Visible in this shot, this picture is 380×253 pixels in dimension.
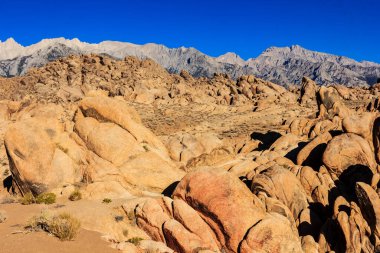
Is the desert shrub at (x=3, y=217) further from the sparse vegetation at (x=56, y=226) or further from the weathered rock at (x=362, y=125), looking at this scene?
the weathered rock at (x=362, y=125)

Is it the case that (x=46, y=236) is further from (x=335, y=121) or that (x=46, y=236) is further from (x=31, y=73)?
(x=31, y=73)

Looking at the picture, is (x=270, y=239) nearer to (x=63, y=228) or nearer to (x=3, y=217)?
(x=63, y=228)

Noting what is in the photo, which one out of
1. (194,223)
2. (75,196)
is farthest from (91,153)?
(194,223)

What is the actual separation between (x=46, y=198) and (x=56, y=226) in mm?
Result: 7045

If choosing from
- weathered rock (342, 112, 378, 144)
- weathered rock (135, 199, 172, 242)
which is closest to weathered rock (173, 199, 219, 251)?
weathered rock (135, 199, 172, 242)

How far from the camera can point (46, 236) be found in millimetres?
15875

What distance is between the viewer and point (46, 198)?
22.5 meters

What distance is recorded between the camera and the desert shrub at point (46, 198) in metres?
22.3

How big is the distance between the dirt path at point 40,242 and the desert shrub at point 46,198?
368cm

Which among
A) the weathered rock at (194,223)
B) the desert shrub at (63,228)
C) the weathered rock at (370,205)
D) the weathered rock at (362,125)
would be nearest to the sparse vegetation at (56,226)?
the desert shrub at (63,228)

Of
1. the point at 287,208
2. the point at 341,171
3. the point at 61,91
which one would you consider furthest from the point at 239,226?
the point at 61,91

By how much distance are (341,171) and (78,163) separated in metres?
18.9

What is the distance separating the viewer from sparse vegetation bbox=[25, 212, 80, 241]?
52.6ft

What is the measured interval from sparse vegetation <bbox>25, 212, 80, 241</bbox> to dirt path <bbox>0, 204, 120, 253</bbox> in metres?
0.25
